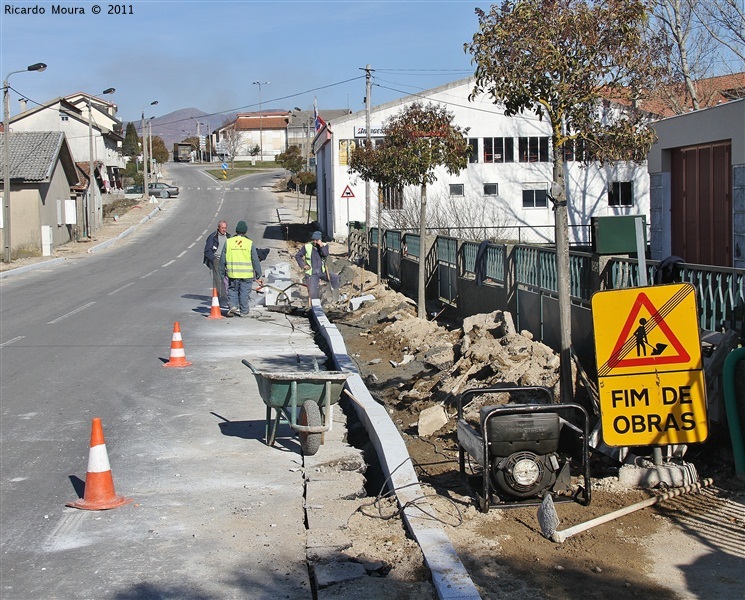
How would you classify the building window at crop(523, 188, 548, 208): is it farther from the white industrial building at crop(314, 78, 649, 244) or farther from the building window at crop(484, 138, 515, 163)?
the building window at crop(484, 138, 515, 163)

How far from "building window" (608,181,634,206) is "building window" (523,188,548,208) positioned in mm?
3090

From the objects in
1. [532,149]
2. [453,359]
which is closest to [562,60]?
[453,359]

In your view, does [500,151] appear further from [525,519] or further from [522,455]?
[525,519]

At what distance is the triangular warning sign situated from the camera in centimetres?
589

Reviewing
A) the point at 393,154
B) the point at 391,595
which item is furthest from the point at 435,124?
the point at 391,595

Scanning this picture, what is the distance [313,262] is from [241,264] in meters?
1.52

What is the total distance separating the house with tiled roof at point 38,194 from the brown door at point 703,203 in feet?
96.9

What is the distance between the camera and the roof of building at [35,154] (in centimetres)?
4038

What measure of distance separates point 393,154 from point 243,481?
35.9 ft

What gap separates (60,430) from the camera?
8883mm

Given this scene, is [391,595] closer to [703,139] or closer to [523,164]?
[703,139]

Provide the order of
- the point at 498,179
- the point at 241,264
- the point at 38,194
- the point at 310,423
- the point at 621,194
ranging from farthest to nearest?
1. the point at 498,179
2. the point at 621,194
3. the point at 38,194
4. the point at 241,264
5. the point at 310,423

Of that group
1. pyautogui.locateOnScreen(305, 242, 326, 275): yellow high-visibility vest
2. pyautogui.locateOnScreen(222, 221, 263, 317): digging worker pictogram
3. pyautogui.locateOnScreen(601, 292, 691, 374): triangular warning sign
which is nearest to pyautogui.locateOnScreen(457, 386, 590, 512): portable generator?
pyautogui.locateOnScreen(601, 292, 691, 374): triangular warning sign

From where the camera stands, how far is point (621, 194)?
41.9m
